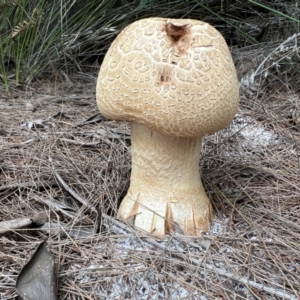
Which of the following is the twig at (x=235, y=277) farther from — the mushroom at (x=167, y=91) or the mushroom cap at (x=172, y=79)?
the mushroom cap at (x=172, y=79)

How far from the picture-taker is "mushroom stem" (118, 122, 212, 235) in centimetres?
211

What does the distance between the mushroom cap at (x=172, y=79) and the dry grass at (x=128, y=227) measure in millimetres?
541

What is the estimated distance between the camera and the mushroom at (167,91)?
6.03 ft

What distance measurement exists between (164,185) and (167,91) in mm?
517

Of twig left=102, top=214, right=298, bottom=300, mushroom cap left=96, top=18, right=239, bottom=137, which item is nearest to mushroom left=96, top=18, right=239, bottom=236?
mushroom cap left=96, top=18, right=239, bottom=137

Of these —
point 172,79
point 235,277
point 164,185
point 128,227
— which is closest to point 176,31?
point 172,79

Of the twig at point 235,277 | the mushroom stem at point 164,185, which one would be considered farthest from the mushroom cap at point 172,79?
the twig at point 235,277

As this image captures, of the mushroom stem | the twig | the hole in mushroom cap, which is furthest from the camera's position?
the mushroom stem

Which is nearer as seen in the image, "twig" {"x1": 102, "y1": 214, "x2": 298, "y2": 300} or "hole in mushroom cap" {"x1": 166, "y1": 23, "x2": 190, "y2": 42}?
"twig" {"x1": 102, "y1": 214, "x2": 298, "y2": 300}

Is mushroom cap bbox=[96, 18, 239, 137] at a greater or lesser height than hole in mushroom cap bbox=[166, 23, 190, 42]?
lesser

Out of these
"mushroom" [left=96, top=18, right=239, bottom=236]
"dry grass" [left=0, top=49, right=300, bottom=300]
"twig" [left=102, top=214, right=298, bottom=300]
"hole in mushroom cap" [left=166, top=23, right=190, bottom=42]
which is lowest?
"dry grass" [left=0, top=49, right=300, bottom=300]

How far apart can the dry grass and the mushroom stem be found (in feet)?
0.28

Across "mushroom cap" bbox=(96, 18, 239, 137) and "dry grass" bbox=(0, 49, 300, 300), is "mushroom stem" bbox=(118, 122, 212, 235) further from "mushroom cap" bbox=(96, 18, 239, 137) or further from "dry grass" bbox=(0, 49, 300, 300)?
"mushroom cap" bbox=(96, 18, 239, 137)

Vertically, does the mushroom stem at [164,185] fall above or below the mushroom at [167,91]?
below
